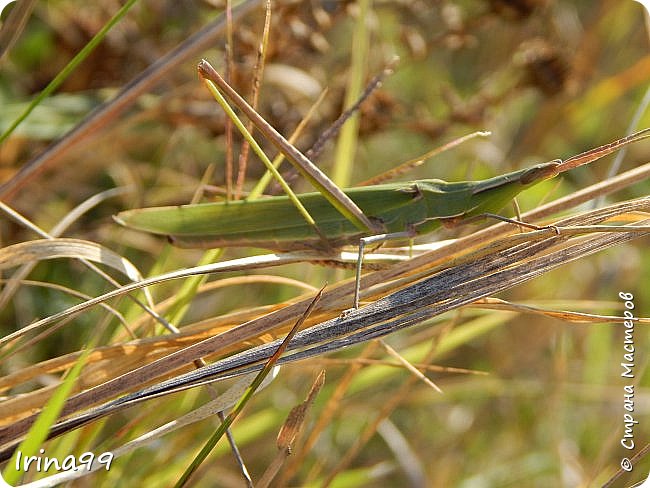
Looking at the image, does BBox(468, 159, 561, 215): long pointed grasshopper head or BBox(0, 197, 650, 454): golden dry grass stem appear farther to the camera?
BBox(468, 159, 561, 215): long pointed grasshopper head

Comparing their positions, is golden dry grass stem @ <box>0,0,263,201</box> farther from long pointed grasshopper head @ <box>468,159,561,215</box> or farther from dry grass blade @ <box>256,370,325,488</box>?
dry grass blade @ <box>256,370,325,488</box>

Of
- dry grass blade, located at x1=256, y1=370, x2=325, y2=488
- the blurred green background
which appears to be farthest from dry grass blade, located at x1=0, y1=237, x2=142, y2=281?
the blurred green background

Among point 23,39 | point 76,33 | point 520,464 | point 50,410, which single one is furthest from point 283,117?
point 50,410

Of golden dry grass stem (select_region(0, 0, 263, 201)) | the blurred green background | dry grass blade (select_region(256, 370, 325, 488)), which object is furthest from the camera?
the blurred green background

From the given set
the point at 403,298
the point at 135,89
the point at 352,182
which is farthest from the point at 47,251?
the point at 352,182

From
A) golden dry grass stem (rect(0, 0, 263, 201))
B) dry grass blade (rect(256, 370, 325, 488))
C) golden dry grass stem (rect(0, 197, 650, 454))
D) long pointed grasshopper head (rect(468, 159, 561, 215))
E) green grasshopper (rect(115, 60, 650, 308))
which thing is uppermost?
golden dry grass stem (rect(0, 0, 263, 201))

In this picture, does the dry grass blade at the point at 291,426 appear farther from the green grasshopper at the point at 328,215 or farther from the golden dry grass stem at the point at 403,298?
the green grasshopper at the point at 328,215

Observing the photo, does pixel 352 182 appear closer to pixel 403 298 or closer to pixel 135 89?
pixel 135 89

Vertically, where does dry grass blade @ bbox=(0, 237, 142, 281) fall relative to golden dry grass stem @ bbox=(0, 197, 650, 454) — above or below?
above
